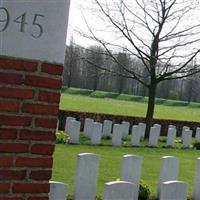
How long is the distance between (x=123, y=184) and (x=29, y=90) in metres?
2.63

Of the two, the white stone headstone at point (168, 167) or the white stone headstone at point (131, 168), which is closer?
the white stone headstone at point (131, 168)

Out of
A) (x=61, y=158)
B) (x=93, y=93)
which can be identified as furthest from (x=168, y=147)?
(x=93, y=93)

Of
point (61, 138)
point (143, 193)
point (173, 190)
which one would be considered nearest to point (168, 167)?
point (143, 193)

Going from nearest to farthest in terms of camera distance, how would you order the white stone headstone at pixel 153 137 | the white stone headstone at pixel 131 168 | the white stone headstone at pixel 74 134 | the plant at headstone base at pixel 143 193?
the white stone headstone at pixel 131 168
the plant at headstone base at pixel 143 193
the white stone headstone at pixel 74 134
the white stone headstone at pixel 153 137

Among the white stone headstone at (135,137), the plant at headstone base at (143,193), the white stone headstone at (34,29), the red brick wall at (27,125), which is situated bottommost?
the plant at headstone base at (143,193)

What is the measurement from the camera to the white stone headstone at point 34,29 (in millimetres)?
3521

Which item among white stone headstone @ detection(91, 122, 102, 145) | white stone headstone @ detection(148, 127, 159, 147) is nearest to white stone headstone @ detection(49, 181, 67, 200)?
white stone headstone @ detection(91, 122, 102, 145)

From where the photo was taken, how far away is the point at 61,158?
10875 mm

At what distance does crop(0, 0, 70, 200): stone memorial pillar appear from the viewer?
3527 mm

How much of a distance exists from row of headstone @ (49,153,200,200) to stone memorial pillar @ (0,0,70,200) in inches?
78.9

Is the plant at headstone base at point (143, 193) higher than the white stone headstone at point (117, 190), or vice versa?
the white stone headstone at point (117, 190)

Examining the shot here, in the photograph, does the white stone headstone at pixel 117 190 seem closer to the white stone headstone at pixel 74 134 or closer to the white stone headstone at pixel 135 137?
the white stone headstone at pixel 74 134

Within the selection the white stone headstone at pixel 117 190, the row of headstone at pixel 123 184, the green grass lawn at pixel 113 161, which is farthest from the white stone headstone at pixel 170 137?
the white stone headstone at pixel 117 190

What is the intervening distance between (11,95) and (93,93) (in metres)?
80.0
